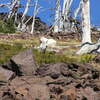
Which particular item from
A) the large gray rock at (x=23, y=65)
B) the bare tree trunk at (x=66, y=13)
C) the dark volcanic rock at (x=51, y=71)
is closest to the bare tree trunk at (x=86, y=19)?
the bare tree trunk at (x=66, y=13)

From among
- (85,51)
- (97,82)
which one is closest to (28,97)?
(97,82)

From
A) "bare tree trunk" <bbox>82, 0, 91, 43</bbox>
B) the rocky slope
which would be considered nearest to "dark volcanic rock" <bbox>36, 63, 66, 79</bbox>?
the rocky slope

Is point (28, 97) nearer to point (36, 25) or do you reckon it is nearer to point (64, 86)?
point (64, 86)

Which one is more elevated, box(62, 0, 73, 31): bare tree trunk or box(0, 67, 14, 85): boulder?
box(62, 0, 73, 31): bare tree trunk

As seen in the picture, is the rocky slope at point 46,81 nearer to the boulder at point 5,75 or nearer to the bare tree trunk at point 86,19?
the boulder at point 5,75

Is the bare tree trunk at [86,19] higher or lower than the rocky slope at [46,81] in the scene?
higher

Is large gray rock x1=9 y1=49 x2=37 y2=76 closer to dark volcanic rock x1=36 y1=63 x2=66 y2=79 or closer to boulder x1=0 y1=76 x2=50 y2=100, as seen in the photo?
dark volcanic rock x1=36 y1=63 x2=66 y2=79

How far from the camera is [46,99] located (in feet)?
36.4

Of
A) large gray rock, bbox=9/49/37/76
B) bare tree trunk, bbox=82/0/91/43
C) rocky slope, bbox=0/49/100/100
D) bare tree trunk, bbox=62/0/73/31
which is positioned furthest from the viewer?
bare tree trunk, bbox=62/0/73/31

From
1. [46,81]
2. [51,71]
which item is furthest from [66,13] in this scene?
[46,81]

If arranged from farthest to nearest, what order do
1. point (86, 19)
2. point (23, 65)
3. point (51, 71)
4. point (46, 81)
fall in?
1. point (86, 19)
2. point (51, 71)
3. point (23, 65)
4. point (46, 81)

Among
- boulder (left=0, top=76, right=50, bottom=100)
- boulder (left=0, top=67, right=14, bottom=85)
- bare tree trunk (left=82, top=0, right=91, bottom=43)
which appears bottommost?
boulder (left=0, top=76, right=50, bottom=100)

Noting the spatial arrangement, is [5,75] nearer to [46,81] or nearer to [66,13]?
[46,81]

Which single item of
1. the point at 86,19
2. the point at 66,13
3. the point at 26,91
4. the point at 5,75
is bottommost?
the point at 26,91
